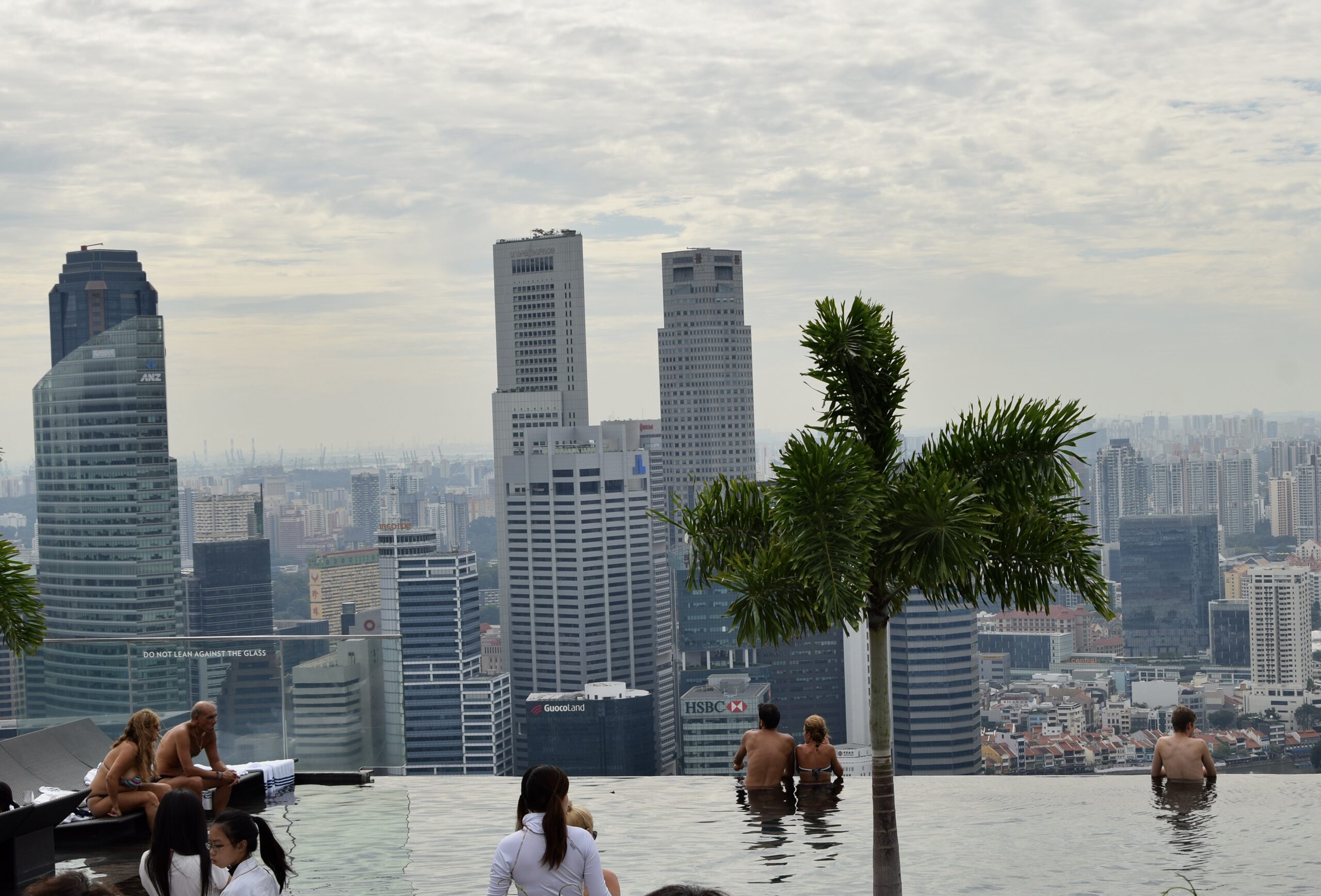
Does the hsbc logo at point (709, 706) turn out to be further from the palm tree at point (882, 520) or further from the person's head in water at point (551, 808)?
the person's head in water at point (551, 808)

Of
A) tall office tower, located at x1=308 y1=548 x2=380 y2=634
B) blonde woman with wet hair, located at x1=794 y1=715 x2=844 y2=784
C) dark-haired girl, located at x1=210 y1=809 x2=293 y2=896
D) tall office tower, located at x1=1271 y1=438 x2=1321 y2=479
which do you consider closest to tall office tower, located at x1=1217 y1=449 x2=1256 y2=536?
tall office tower, located at x1=1271 y1=438 x2=1321 y2=479

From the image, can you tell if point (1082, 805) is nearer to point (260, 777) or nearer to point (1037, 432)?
point (1037, 432)

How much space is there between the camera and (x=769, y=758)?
10.1 meters

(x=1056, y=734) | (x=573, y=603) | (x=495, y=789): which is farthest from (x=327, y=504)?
(x=495, y=789)

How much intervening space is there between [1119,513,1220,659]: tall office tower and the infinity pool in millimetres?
89654

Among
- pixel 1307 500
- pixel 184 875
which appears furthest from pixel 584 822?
pixel 1307 500

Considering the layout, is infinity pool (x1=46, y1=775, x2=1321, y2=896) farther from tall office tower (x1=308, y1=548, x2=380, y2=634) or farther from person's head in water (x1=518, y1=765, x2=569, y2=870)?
tall office tower (x1=308, y1=548, x2=380, y2=634)

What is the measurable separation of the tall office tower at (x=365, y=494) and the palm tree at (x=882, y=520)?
5473 inches

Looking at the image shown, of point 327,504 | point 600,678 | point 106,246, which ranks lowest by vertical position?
point 600,678

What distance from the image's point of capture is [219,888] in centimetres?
533

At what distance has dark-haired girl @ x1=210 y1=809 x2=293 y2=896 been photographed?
4.59m

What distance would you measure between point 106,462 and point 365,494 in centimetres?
2638

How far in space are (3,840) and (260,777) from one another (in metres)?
2.86

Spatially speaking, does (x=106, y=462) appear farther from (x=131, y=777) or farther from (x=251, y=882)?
(x=251, y=882)
